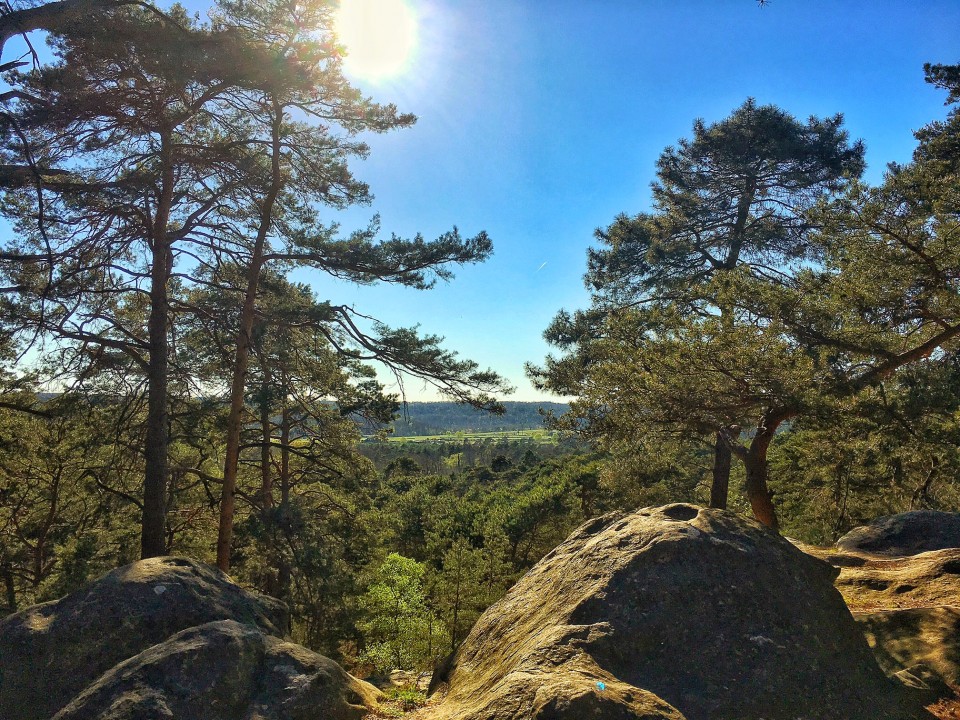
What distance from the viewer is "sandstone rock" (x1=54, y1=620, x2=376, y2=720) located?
3188 mm

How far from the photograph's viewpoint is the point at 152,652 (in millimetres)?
3568

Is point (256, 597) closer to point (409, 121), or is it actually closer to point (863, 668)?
point (863, 668)

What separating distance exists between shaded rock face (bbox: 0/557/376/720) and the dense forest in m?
3.28

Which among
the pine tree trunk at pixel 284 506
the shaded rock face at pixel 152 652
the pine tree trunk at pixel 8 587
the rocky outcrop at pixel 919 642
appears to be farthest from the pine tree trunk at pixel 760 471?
the pine tree trunk at pixel 8 587

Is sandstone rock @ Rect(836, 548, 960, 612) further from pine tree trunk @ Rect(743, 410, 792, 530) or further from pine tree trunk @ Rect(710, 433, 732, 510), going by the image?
pine tree trunk @ Rect(710, 433, 732, 510)

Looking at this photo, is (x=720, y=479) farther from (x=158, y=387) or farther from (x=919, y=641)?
(x=158, y=387)

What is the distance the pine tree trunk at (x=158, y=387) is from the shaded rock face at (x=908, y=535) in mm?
10826

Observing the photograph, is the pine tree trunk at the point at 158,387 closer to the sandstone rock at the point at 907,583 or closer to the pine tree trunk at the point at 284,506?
the pine tree trunk at the point at 284,506

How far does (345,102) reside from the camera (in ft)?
30.9

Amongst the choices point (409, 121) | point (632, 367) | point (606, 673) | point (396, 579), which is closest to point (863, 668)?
point (606, 673)

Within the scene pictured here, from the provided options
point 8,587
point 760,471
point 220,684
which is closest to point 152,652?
point 220,684

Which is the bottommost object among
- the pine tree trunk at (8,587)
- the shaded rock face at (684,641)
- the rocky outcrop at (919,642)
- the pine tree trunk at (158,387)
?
the pine tree trunk at (8,587)

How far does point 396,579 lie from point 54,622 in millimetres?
17388

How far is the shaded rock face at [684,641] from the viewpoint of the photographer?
311cm
